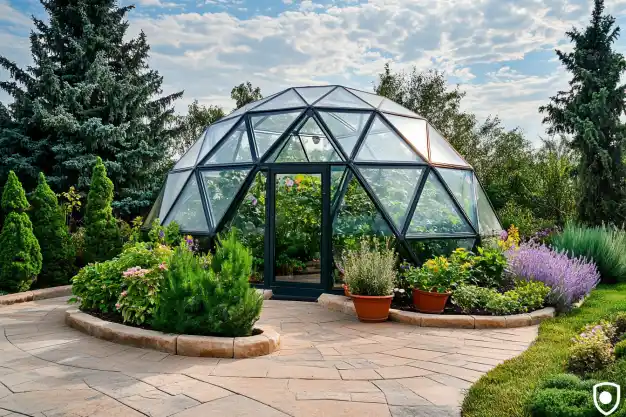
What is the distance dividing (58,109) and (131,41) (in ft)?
17.4

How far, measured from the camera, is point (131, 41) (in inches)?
762

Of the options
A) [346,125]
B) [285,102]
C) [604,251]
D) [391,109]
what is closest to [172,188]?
[285,102]

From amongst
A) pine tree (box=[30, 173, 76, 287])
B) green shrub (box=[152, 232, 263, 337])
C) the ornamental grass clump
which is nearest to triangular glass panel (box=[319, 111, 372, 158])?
the ornamental grass clump

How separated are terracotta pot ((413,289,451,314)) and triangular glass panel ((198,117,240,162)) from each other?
18.8 ft

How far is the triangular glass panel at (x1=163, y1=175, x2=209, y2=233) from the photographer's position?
989cm

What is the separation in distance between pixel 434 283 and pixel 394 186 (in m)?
2.39

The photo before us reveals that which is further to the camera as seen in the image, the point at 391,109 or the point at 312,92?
the point at 312,92

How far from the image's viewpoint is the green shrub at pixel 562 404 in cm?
310

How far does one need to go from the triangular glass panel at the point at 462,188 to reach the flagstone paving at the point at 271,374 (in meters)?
3.40

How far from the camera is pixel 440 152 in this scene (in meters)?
10.2

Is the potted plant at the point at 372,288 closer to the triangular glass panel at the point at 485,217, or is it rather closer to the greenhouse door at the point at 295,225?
the greenhouse door at the point at 295,225

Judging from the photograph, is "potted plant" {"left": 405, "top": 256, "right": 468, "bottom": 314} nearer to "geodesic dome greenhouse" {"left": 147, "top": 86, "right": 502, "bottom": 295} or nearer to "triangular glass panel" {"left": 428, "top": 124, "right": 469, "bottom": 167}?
"geodesic dome greenhouse" {"left": 147, "top": 86, "right": 502, "bottom": 295}

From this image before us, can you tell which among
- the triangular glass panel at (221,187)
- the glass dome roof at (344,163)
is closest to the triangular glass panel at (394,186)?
the glass dome roof at (344,163)

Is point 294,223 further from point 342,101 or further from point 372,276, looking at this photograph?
point 342,101
